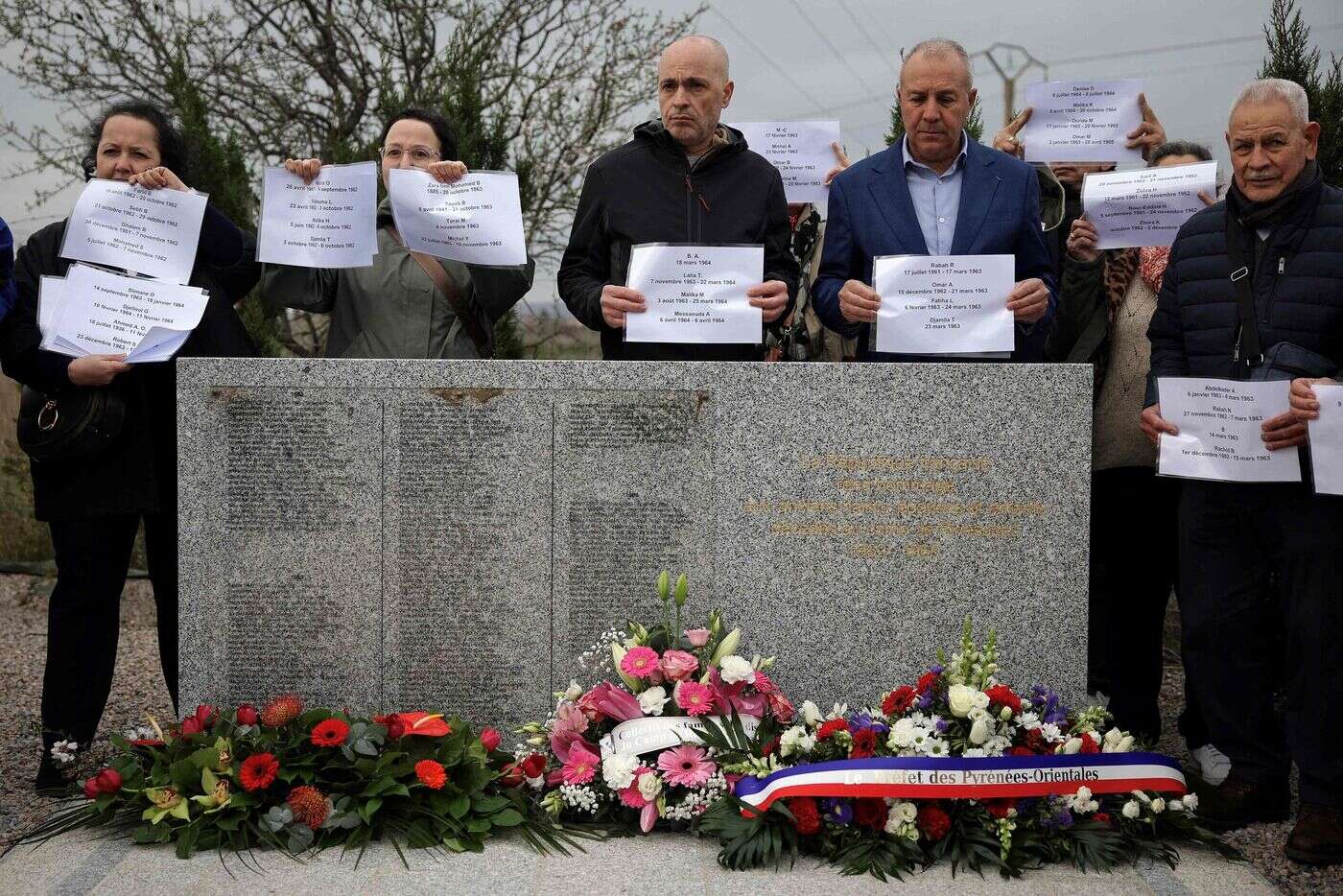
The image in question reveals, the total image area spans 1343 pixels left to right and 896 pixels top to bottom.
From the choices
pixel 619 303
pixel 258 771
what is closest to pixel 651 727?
pixel 258 771

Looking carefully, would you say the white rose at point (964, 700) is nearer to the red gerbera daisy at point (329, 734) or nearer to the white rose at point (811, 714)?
the white rose at point (811, 714)

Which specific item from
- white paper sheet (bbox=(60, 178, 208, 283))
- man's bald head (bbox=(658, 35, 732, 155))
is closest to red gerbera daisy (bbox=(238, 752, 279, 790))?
white paper sheet (bbox=(60, 178, 208, 283))

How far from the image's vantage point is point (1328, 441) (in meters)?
3.86

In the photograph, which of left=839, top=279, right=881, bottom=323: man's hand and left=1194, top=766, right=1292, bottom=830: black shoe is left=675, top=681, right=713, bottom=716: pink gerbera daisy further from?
left=1194, top=766, right=1292, bottom=830: black shoe

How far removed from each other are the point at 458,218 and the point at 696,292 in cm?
92

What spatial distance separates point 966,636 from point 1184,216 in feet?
6.14

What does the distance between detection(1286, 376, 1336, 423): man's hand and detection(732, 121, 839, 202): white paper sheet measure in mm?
2150

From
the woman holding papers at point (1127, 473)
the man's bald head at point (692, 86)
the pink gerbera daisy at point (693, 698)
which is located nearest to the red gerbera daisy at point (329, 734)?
the pink gerbera daisy at point (693, 698)

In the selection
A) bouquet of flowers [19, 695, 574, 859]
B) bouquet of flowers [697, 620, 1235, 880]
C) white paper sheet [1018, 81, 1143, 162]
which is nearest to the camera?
bouquet of flowers [697, 620, 1235, 880]

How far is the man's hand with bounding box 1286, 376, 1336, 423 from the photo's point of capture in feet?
12.7

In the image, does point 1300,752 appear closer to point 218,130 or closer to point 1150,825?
point 1150,825

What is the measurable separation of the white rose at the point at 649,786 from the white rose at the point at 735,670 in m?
0.39

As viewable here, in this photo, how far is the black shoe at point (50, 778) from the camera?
4.62 metres

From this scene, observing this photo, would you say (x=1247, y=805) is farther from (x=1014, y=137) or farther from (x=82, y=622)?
(x=82, y=622)
